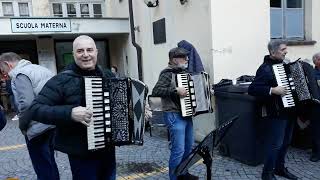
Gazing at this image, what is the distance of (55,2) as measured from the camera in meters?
12.1

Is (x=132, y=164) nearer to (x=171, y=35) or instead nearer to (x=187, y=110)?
(x=187, y=110)

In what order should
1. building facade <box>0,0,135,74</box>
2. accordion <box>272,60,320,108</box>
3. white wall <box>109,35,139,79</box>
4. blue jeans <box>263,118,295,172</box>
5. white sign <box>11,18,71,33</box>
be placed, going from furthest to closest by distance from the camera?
white wall <box>109,35,139,79</box>, building facade <box>0,0,135,74</box>, white sign <box>11,18,71,33</box>, blue jeans <box>263,118,295,172</box>, accordion <box>272,60,320,108</box>

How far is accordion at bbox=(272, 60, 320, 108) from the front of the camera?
152 inches

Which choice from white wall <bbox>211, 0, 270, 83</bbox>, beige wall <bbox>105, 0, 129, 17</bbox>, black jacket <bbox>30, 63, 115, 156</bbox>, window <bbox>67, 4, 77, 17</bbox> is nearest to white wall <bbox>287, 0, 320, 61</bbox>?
white wall <bbox>211, 0, 270, 83</bbox>

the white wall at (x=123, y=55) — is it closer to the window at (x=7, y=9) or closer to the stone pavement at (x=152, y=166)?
the window at (x=7, y=9)

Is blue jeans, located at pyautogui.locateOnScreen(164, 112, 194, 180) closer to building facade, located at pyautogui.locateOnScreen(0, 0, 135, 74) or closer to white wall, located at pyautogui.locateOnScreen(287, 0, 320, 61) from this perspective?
white wall, located at pyautogui.locateOnScreen(287, 0, 320, 61)

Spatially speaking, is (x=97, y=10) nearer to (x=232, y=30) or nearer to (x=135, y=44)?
(x=135, y=44)

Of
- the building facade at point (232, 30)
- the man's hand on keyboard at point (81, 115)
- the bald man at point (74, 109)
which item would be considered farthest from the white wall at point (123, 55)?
the man's hand on keyboard at point (81, 115)

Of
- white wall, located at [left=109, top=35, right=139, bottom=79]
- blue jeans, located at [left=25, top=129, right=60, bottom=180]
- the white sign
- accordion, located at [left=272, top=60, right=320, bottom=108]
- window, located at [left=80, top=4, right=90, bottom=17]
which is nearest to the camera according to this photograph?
blue jeans, located at [left=25, top=129, right=60, bottom=180]

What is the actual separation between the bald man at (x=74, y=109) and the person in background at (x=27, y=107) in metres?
0.98

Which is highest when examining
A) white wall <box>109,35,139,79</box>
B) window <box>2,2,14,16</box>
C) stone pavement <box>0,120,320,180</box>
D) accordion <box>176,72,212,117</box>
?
window <box>2,2,14,16</box>

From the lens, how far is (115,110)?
8.78ft

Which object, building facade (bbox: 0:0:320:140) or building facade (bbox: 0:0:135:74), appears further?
building facade (bbox: 0:0:135:74)

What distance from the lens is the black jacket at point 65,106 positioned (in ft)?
8.08
